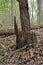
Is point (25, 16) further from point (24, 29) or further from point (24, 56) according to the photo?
point (24, 56)

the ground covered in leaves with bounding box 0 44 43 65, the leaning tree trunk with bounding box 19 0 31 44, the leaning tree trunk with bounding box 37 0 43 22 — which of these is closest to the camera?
the ground covered in leaves with bounding box 0 44 43 65

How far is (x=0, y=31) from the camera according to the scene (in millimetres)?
8328

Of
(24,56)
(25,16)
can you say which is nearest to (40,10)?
(25,16)

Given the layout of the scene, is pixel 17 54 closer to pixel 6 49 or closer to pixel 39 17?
pixel 6 49

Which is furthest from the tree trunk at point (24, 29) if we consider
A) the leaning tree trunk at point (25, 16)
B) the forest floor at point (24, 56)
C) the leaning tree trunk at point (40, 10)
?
the leaning tree trunk at point (40, 10)

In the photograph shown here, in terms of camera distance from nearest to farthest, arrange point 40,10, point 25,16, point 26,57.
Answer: point 26,57
point 25,16
point 40,10

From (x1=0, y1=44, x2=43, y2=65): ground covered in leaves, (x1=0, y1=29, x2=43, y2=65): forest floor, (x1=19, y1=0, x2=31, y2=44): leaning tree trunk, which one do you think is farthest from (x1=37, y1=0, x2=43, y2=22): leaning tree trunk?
(x1=0, y1=44, x2=43, y2=65): ground covered in leaves

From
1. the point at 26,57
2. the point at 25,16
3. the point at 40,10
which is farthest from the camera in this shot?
the point at 40,10

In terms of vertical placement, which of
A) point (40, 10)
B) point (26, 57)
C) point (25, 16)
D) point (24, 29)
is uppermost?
point (25, 16)

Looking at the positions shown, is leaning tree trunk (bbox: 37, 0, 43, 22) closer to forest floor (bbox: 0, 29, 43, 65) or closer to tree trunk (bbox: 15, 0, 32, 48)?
forest floor (bbox: 0, 29, 43, 65)

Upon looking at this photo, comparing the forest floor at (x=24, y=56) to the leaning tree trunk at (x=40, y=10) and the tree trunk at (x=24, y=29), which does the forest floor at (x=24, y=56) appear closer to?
the tree trunk at (x=24, y=29)

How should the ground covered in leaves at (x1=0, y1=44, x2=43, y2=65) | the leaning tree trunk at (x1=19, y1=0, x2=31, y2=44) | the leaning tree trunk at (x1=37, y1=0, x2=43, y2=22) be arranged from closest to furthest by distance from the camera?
1. the ground covered in leaves at (x1=0, y1=44, x2=43, y2=65)
2. the leaning tree trunk at (x1=19, y1=0, x2=31, y2=44)
3. the leaning tree trunk at (x1=37, y1=0, x2=43, y2=22)

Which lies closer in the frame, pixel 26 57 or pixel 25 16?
pixel 26 57

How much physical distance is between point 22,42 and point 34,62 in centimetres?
119
